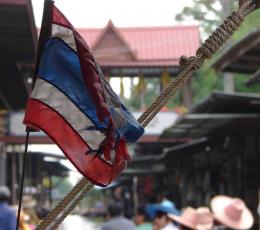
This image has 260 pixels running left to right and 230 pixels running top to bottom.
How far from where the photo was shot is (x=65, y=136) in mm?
2281

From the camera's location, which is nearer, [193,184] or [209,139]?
[209,139]

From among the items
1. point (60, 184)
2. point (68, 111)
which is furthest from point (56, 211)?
point (60, 184)

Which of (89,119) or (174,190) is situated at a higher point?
(89,119)

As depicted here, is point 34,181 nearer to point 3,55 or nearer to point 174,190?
point 174,190

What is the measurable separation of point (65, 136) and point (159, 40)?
23262mm

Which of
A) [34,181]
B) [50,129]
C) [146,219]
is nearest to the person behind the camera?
[50,129]

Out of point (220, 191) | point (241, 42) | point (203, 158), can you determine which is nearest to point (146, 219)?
point (241, 42)

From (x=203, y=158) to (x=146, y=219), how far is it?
32.7 feet

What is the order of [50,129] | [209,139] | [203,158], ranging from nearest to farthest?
[50,129], [209,139], [203,158]

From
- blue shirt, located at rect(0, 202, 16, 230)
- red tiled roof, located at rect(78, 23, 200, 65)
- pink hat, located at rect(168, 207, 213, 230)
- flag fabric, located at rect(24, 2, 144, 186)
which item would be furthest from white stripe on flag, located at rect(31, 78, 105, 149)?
red tiled roof, located at rect(78, 23, 200, 65)

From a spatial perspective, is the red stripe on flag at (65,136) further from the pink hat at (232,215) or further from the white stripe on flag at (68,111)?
the pink hat at (232,215)

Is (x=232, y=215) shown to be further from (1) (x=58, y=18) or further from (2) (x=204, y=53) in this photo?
(1) (x=58, y=18)

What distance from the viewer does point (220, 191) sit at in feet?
54.3

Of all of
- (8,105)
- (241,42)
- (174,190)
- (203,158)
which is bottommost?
(174,190)
